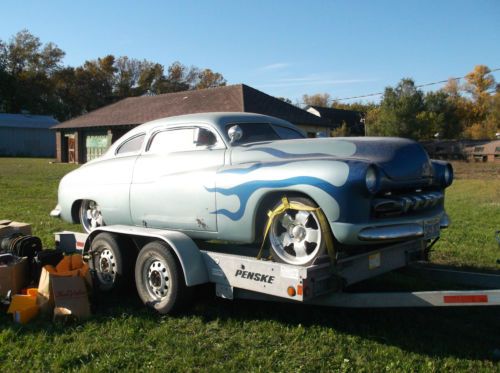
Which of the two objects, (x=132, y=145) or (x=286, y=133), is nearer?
(x=286, y=133)

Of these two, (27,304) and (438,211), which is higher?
(438,211)

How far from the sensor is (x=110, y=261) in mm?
5480

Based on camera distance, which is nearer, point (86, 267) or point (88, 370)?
point (88, 370)

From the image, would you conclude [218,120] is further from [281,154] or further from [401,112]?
[401,112]

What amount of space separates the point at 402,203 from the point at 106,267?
10.3 feet

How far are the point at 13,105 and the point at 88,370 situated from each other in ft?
228

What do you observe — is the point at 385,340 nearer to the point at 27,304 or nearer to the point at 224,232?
the point at 224,232

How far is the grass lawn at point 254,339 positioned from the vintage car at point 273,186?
2.48 ft

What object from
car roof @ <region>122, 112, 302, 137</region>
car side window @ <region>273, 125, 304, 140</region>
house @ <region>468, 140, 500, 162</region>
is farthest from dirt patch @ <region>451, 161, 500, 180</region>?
car roof @ <region>122, 112, 302, 137</region>

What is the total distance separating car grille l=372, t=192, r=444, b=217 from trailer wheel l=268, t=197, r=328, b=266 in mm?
498

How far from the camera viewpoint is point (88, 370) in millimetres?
3840

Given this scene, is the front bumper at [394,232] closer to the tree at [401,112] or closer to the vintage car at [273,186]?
the vintage car at [273,186]

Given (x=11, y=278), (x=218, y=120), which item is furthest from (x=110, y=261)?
(x=218, y=120)

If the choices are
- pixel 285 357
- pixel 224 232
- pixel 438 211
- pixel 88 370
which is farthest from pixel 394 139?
pixel 88 370
